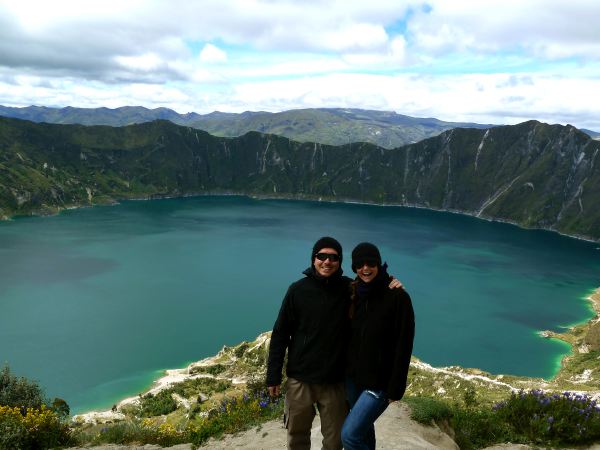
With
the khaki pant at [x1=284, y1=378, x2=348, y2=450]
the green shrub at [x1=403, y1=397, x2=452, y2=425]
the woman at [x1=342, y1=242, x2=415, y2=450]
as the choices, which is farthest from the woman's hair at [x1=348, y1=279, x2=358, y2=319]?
the green shrub at [x1=403, y1=397, x2=452, y2=425]

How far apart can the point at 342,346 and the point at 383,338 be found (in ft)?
3.51

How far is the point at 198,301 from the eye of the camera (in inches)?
4124

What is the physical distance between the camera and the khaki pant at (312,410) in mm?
10422

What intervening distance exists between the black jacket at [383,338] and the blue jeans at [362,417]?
0.20 meters

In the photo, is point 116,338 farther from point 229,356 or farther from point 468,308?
point 468,308

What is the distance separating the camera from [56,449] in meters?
14.7

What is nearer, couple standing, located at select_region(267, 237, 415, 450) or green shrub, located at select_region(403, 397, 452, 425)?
couple standing, located at select_region(267, 237, 415, 450)

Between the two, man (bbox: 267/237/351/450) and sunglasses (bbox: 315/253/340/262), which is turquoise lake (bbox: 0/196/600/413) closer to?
man (bbox: 267/237/351/450)

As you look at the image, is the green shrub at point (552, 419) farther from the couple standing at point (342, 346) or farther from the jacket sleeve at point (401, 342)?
the jacket sleeve at point (401, 342)

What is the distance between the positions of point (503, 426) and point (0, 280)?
431ft

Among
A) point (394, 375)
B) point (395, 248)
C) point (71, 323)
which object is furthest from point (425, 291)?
point (394, 375)

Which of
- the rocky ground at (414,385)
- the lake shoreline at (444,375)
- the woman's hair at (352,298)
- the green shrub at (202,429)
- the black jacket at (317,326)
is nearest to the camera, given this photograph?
the woman's hair at (352,298)

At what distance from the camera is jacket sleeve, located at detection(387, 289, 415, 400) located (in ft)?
30.4

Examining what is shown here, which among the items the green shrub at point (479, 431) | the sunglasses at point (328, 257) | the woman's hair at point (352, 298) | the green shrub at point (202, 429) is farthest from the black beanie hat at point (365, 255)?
the green shrub at point (479, 431)
